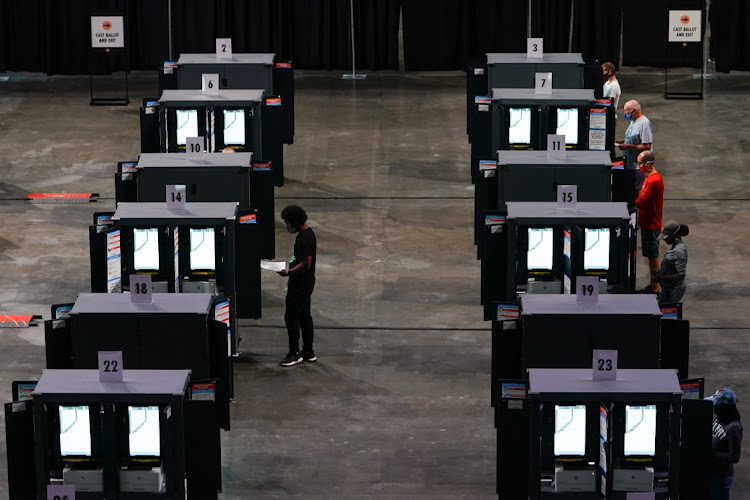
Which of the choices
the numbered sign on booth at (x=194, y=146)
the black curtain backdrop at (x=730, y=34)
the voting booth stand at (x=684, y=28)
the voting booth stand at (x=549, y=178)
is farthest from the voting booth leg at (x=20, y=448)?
the black curtain backdrop at (x=730, y=34)

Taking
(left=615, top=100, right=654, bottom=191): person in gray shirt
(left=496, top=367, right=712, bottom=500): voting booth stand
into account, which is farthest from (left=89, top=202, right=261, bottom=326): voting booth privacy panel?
(left=615, top=100, right=654, bottom=191): person in gray shirt

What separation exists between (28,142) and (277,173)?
201 inches

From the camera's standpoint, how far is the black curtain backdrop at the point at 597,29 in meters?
27.2

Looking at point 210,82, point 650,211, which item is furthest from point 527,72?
point 650,211

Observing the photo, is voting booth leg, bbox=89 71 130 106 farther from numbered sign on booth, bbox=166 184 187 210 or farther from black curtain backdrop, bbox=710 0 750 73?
numbered sign on booth, bbox=166 184 187 210

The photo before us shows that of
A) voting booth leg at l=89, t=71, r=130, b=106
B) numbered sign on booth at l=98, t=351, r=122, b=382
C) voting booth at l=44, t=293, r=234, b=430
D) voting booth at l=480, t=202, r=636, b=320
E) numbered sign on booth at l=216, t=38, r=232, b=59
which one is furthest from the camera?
voting booth leg at l=89, t=71, r=130, b=106

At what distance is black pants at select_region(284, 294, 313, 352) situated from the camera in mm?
14617

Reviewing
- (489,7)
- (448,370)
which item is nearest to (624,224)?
(448,370)

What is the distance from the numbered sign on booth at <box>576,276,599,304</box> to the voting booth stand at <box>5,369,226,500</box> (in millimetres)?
3121

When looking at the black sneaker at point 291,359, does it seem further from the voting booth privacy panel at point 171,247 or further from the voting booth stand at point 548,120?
the voting booth stand at point 548,120

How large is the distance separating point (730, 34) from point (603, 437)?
59.8ft

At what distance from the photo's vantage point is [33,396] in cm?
1000

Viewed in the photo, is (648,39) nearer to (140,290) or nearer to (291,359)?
(291,359)

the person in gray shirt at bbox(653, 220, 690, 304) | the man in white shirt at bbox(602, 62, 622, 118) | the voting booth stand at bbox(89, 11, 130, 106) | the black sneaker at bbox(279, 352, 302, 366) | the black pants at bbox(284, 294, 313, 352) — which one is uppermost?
the voting booth stand at bbox(89, 11, 130, 106)
